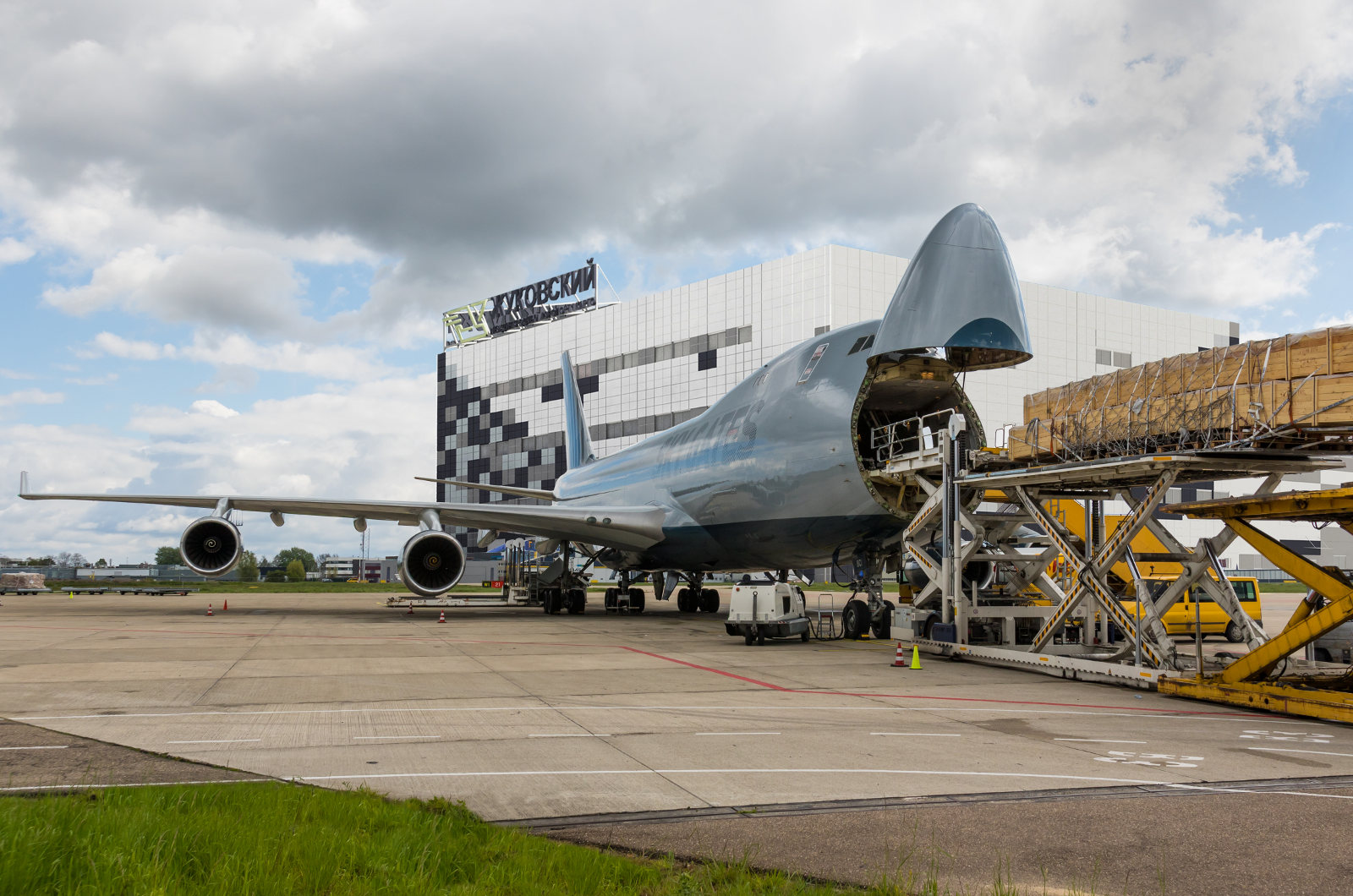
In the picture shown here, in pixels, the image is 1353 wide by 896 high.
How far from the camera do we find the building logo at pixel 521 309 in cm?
7262

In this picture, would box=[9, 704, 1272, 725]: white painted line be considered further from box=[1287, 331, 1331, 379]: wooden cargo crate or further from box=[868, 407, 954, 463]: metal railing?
box=[868, 407, 954, 463]: metal railing

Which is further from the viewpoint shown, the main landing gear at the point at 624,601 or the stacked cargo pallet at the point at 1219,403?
the main landing gear at the point at 624,601

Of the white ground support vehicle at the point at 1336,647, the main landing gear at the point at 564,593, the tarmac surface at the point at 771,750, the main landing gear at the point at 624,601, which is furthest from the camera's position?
the main landing gear at the point at 624,601

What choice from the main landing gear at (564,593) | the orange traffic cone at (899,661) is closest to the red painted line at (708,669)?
the orange traffic cone at (899,661)

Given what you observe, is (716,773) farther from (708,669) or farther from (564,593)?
(564,593)

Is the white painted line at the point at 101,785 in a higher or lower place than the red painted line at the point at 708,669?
higher

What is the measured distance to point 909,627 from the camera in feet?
56.1

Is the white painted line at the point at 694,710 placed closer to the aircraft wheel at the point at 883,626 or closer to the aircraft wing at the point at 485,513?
the aircraft wheel at the point at 883,626

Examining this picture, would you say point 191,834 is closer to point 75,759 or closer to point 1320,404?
point 75,759

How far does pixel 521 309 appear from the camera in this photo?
77.1 meters

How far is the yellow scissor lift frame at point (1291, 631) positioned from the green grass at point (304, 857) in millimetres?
8322

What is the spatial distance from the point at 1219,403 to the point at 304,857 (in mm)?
10938

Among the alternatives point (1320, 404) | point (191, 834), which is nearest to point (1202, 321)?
point (1320, 404)

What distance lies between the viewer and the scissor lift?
40.7 feet
